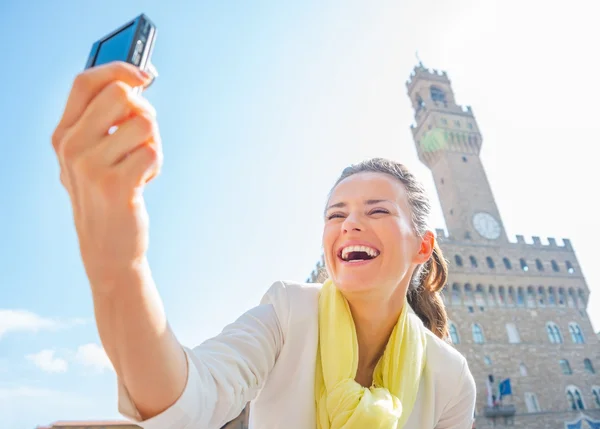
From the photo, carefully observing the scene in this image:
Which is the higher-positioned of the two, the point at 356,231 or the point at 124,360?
the point at 356,231

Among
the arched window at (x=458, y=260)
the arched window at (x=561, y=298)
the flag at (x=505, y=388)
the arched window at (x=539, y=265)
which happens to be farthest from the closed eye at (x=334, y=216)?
the arched window at (x=561, y=298)

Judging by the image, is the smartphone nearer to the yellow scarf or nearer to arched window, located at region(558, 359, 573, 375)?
the yellow scarf

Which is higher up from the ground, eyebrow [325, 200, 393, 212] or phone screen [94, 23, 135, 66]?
eyebrow [325, 200, 393, 212]

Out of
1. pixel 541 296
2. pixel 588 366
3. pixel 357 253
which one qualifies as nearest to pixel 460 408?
pixel 357 253

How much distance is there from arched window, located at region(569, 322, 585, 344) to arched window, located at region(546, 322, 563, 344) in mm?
1024

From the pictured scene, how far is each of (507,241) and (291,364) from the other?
28604 millimetres

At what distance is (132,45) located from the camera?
2.90 feet

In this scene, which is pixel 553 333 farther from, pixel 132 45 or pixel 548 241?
pixel 132 45

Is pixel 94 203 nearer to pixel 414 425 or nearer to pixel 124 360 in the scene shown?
pixel 124 360

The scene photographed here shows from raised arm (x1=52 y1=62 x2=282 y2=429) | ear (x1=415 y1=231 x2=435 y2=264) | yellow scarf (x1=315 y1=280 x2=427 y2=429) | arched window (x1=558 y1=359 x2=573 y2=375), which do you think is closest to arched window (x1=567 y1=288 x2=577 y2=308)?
arched window (x1=558 y1=359 x2=573 y2=375)

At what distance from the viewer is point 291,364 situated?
1768mm

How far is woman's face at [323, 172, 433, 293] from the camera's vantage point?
1880 mm

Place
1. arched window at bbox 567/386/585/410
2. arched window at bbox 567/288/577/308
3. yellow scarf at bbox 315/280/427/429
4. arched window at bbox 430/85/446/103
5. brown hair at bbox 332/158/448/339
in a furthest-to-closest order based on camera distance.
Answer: arched window at bbox 430/85/446/103, arched window at bbox 567/288/577/308, arched window at bbox 567/386/585/410, brown hair at bbox 332/158/448/339, yellow scarf at bbox 315/280/427/429

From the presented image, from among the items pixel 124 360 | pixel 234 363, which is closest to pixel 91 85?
pixel 124 360
